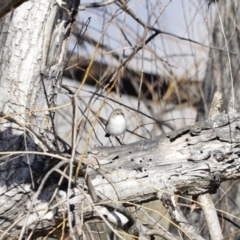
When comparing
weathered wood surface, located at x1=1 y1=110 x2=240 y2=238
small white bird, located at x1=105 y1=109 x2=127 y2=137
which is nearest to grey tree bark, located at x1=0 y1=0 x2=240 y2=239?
weathered wood surface, located at x1=1 y1=110 x2=240 y2=238

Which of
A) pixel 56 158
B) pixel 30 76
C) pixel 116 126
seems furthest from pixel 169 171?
pixel 116 126

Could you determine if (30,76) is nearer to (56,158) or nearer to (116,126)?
(56,158)

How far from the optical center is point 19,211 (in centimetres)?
199

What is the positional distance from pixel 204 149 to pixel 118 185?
28 centimetres

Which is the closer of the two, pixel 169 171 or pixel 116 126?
pixel 169 171

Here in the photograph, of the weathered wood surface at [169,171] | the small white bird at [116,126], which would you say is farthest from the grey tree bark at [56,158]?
the small white bird at [116,126]

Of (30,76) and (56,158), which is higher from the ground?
(30,76)

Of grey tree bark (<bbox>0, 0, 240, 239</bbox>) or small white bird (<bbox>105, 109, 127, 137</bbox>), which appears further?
small white bird (<bbox>105, 109, 127, 137</bbox>)

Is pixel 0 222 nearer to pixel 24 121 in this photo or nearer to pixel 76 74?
pixel 24 121

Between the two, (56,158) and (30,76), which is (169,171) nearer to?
(56,158)

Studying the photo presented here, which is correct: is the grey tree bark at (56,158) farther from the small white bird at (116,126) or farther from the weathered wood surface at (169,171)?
the small white bird at (116,126)

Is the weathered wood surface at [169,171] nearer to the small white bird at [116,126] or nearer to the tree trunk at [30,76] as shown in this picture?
the tree trunk at [30,76]

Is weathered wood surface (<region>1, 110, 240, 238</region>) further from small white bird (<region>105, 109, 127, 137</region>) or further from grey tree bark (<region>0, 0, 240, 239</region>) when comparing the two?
small white bird (<region>105, 109, 127, 137</region>)

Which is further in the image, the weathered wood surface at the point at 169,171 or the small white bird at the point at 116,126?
the small white bird at the point at 116,126
